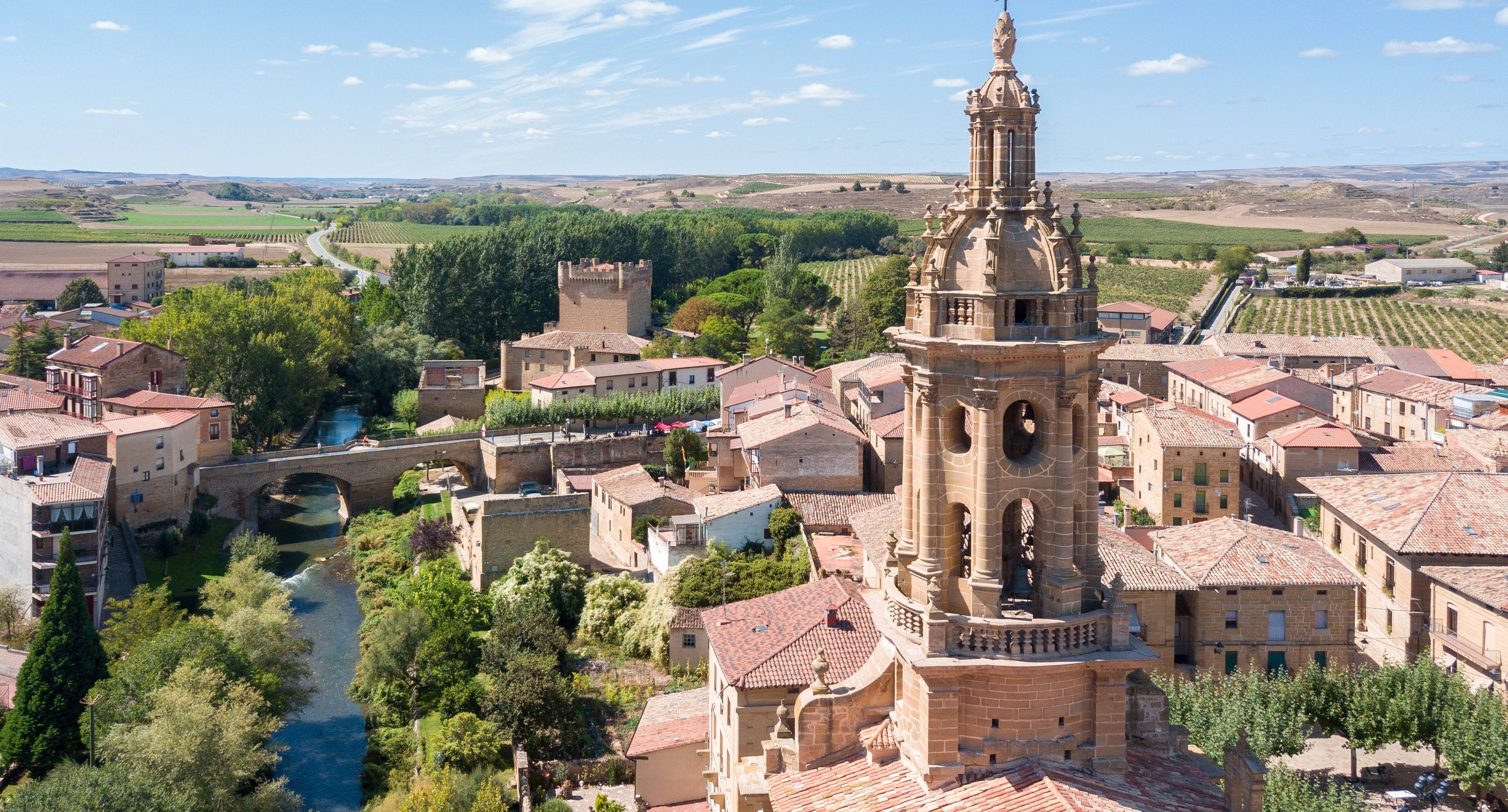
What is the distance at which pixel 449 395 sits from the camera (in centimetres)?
7175

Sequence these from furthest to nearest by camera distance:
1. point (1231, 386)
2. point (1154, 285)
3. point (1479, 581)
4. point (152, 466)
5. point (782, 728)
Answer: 1. point (1154, 285)
2. point (1231, 386)
3. point (152, 466)
4. point (1479, 581)
5. point (782, 728)

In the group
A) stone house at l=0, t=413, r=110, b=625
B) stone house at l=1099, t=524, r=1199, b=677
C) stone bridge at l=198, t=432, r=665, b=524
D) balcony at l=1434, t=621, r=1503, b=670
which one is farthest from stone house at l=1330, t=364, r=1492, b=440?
stone house at l=0, t=413, r=110, b=625

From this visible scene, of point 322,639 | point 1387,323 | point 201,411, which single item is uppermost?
point 1387,323

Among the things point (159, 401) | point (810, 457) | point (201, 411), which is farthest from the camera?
point (159, 401)

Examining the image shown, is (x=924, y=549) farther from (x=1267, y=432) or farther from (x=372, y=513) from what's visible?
(x=372, y=513)

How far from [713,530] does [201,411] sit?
27866 millimetres

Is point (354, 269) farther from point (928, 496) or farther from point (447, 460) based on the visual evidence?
point (928, 496)

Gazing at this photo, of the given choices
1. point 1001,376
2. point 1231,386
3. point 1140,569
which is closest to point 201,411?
point 1140,569

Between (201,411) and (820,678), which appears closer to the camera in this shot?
(820,678)

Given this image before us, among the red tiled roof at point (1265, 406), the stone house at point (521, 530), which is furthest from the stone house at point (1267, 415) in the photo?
the stone house at point (521, 530)

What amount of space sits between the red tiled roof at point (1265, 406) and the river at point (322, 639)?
125 feet

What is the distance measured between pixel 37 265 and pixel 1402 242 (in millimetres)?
188600

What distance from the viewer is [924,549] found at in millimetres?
13719

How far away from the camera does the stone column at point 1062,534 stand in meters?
13.3
